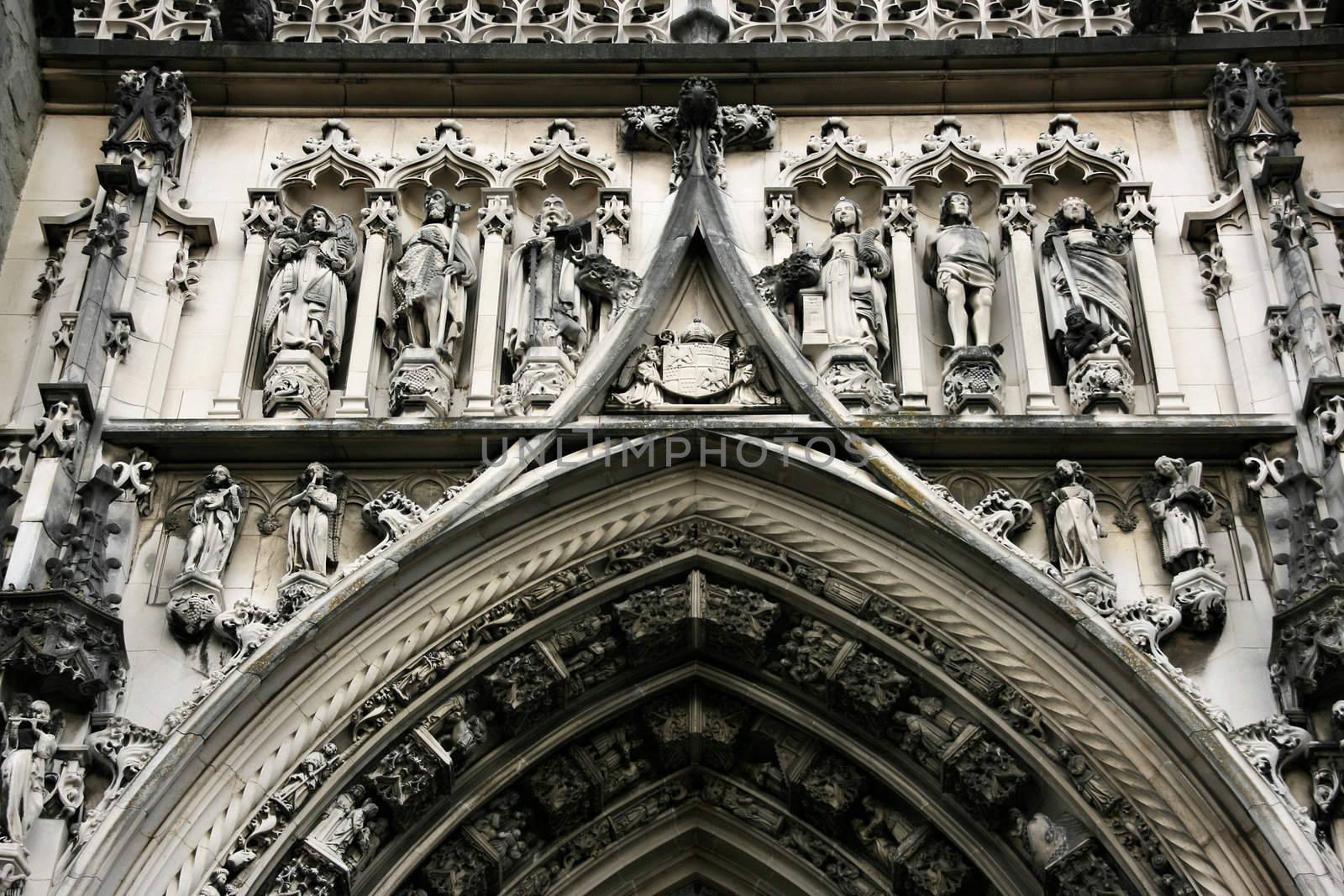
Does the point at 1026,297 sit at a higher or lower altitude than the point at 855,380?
higher

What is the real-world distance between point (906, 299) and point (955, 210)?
2.58 feet

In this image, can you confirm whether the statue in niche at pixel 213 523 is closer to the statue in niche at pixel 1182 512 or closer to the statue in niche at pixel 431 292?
the statue in niche at pixel 431 292

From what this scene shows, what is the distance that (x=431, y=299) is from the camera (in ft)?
43.7

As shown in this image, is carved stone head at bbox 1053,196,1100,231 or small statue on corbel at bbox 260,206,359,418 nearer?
small statue on corbel at bbox 260,206,359,418

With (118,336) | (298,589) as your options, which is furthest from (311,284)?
(298,589)

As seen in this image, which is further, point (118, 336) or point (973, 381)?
point (118, 336)

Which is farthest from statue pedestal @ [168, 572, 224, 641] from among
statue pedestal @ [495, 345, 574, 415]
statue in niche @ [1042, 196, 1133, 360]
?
statue in niche @ [1042, 196, 1133, 360]

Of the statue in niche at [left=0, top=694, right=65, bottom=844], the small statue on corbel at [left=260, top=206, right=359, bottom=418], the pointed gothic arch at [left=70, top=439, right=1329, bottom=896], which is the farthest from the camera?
the small statue on corbel at [left=260, top=206, right=359, bottom=418]

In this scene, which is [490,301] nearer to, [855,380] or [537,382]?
[537,382]

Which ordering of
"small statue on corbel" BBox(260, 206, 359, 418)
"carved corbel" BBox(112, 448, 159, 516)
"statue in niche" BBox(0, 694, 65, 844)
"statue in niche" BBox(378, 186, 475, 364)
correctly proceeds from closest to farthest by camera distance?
"statue in niche" BBox(0, 694, 65, 844)
"carved corbel" BBox(112, 448, 159, 516)
"small statue on corbel" BBox(260, 206, 359, 418)
"statue in niche" BBox(378, 186, 475, 364)

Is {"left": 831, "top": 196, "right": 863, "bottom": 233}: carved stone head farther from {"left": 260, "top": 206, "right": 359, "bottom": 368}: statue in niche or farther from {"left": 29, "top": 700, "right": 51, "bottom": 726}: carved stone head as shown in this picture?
{"left": 29, "top": 700, "right": 51, "bottom": 726}: carved stone head

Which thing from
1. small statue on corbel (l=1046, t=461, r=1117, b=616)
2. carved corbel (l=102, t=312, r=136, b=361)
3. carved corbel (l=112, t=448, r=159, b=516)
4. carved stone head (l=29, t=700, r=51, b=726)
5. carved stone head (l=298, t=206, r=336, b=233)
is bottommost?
Result: carved stone head (l=29, t=700, r=51, b=726)

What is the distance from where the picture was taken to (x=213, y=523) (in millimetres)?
12234

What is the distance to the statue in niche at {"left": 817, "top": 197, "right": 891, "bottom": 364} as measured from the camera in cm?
1318
